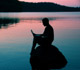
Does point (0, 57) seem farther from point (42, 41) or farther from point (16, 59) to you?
point (42, 41)

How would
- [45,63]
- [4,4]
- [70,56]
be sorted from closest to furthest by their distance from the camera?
1. [45,63]
2. [70,56]
3. [4,4]

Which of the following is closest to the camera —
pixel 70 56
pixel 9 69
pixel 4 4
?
pixel 9 69

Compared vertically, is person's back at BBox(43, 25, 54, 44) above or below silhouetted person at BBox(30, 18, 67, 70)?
above

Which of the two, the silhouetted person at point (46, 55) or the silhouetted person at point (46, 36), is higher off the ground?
the silhouetted person at point (46, 36)

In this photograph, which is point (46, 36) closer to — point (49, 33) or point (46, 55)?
point (49, 33)

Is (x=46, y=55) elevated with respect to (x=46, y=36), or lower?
lower

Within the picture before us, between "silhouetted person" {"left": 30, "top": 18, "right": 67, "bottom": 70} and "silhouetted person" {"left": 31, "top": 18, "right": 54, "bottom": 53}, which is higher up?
"silhouetted person" {"left": 31, "top": 18, "right": 54, "bottom": 53}

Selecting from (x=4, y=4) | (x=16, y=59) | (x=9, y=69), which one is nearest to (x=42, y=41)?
(x=9, y=69)

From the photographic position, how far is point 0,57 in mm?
11727

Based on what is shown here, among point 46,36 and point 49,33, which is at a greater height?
Answer: point 49,33

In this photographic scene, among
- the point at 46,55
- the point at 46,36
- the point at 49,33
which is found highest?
the point at 49,33

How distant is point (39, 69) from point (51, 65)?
1.36 feet

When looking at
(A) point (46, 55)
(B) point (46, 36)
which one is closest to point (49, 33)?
(B) point (46, 36)

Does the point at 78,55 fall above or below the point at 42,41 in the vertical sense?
below
